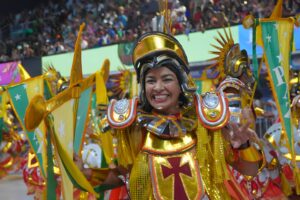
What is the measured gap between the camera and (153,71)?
230 centimetres

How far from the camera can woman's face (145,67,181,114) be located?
7.50ft

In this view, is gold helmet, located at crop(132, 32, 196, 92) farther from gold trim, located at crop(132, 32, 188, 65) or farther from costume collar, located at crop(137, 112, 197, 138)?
costume collar, located at crop(137, 112, 197, 138)

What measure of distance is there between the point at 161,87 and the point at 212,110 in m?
0.26

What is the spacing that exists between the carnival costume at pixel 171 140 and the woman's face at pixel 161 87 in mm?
30

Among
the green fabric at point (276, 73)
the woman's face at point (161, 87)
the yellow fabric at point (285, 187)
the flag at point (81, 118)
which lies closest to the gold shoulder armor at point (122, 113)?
the woman's face at point (161, 87)

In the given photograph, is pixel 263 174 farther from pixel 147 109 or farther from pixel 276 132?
pixel 147 109

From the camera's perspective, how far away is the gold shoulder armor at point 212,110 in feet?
7.37

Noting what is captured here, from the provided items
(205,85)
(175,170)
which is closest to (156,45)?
(175,170)

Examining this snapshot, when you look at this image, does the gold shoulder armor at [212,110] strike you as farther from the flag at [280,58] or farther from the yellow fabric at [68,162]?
the flag at [280,58]

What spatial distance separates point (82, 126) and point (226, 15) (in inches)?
282

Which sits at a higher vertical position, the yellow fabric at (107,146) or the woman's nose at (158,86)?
the woman's nose at (158,86)

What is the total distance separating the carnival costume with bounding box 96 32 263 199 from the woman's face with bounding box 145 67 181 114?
0.10 ft

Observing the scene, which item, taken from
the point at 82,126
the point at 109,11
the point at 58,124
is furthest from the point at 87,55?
the point at 58,124

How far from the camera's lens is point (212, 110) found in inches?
90.0
